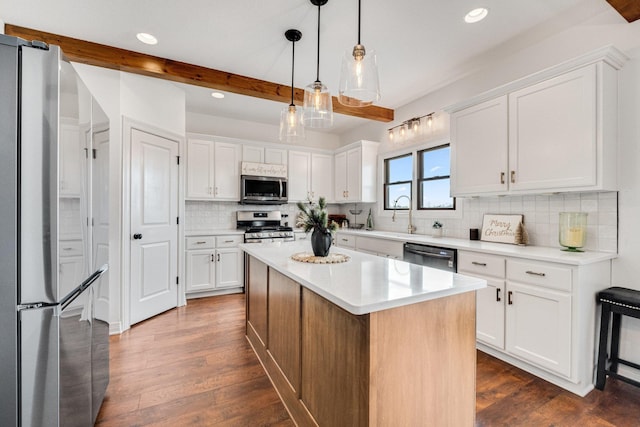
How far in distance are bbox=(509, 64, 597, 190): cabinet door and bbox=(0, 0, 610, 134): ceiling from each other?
0.60 m

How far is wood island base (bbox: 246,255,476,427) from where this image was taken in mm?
1170

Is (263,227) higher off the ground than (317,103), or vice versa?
(317,103)

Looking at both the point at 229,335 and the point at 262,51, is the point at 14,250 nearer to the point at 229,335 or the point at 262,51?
the point at 229,335

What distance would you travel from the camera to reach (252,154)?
15.5 ft

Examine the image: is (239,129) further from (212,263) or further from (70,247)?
(70,247)

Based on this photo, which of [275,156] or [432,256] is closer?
[432,256]

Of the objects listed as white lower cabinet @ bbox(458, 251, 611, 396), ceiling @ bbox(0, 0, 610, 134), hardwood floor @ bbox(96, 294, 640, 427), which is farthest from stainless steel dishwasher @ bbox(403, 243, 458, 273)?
ceiling @ bbox(0, 0, 610, 134)

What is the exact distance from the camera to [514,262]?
2.28 meters

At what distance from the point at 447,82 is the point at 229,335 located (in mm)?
3775

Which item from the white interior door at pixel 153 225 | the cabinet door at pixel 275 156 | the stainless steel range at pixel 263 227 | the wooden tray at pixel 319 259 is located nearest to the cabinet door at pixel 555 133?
the wooden tray at pixel 319 259

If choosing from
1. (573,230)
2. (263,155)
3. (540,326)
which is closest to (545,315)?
(540,326)

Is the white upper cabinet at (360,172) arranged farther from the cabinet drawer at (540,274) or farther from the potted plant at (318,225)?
the potted plant at (318,225)

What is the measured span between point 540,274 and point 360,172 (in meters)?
3.02

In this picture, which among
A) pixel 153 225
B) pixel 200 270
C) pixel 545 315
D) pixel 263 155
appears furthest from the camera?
pixel 263 155
